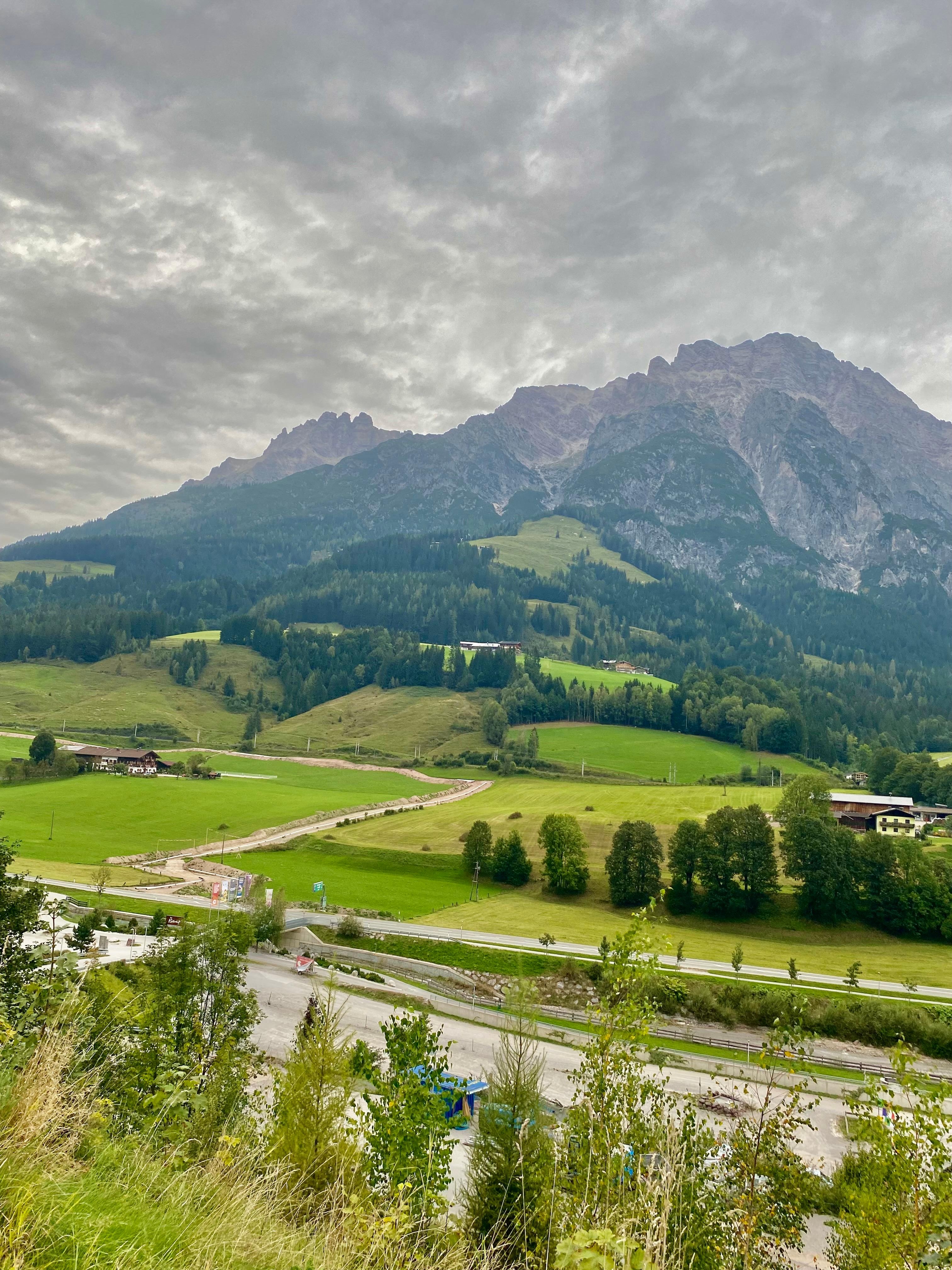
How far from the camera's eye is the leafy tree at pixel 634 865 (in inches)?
3155

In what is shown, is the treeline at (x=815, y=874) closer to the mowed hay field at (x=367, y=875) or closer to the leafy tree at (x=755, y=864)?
the leafy tree at (x=755, y=864)

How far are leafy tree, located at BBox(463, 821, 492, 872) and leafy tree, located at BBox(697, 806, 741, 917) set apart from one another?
25.3 m

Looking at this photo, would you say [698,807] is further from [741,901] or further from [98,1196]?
[98,1196]

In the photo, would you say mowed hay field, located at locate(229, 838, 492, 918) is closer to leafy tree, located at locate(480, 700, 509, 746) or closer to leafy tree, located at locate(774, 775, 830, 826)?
leafy tree, located at locate(774, 775, 830, 826)

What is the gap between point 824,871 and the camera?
255 feet

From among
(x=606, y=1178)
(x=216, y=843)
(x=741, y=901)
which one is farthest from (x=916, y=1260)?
(x=216, y=843)

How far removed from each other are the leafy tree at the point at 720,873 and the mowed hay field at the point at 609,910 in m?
1.88

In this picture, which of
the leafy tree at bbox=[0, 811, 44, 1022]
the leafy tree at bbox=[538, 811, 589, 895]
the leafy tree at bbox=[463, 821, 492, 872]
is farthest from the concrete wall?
the leafy tree at bbox=[538, 811, 589, 895]

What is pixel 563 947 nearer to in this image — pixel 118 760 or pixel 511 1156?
pixel 511 1156

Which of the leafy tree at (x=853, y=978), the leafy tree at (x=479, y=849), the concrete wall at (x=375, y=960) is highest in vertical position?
the leafy tree at (x=479, y=849)

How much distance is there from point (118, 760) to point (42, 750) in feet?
44.8

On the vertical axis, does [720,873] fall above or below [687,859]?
below

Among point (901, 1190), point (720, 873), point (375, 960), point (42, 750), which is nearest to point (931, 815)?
point (720, 873)

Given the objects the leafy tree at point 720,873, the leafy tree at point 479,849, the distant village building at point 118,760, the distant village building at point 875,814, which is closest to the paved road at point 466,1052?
the leafy tree at point 479,849
